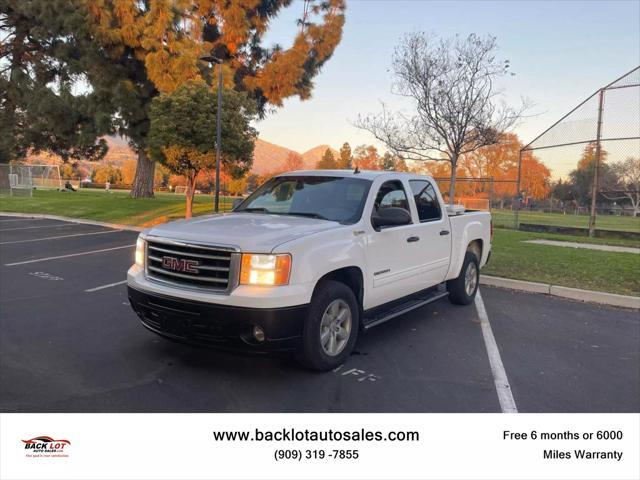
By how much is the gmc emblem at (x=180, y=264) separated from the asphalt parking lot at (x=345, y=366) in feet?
2.95

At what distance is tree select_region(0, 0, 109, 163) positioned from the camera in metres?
28.2

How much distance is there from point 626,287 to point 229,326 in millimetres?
7082

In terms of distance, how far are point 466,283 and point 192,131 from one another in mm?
13611

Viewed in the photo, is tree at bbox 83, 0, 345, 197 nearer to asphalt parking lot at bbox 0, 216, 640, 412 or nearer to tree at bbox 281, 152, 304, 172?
asphalt parking lot at bbox 0, 216, 640, 412

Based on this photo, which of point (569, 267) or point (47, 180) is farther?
point (47, 180)

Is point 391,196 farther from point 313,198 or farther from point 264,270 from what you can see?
point 264,270

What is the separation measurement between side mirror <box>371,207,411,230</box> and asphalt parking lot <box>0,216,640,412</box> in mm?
1294

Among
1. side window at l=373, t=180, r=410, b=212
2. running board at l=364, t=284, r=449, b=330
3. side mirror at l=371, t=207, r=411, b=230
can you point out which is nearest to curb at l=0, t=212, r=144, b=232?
running board at l=364, t=284, r=449, b=330

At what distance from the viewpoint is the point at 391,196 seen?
573 cm

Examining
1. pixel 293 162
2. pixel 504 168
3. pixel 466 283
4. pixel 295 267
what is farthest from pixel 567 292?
pixel 293 162

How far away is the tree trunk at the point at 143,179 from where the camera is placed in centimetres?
2989

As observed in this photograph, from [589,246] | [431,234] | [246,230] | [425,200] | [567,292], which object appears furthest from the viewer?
[589,246]

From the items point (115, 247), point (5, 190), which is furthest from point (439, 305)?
point (5, 190)

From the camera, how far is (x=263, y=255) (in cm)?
403
